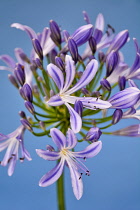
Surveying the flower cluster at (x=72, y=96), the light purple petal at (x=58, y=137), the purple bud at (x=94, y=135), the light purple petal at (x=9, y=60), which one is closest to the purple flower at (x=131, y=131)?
the flower cluster at (x=72, y=96)

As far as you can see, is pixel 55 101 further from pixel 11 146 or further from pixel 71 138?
pixel 11 146

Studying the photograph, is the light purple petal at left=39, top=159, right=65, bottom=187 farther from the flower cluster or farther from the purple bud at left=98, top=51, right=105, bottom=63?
the purple bud at left=98, top=51, right=105, bottom=63

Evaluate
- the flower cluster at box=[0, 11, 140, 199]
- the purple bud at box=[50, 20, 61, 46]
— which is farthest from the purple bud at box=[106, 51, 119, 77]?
the purple bud at box=[50, 20, 61, 46]

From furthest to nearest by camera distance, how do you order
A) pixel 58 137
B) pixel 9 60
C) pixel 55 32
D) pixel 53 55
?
pixel 9 60 < pixel 53 55 < pixel 55 32 < pixel 58 137

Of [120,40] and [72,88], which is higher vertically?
[120,40]

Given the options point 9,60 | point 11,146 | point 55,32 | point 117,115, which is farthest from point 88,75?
point 9,60

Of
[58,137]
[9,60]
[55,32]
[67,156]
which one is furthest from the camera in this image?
[9,60]

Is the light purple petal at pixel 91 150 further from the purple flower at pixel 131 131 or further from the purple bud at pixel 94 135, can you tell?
the purple flower at pixel 131 131
